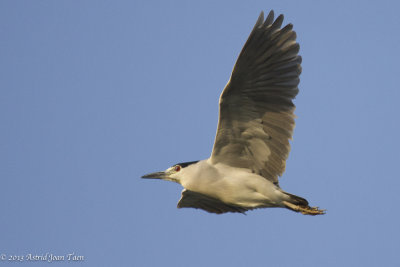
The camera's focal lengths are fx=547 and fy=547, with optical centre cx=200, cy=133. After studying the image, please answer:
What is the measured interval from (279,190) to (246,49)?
→ 8.22 feet

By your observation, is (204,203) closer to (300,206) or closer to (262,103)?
(300,206)

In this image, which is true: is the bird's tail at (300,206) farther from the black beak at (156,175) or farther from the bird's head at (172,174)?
the black beak at (156,175)

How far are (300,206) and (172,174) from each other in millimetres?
2544

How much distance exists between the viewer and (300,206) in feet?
30.8

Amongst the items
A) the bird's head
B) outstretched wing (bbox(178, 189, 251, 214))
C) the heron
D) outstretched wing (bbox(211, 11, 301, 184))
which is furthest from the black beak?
outstretched wing (bbox(211, 11, 301, 184))

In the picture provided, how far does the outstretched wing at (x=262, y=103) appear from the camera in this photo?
8961mm

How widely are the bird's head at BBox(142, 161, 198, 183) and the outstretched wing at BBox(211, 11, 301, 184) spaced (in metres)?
0.75

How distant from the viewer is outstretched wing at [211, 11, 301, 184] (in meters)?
8.96

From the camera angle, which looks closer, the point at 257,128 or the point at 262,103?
the point at 262,103

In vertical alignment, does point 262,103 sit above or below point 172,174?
above

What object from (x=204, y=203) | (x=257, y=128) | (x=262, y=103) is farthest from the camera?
(x=204, y=203)

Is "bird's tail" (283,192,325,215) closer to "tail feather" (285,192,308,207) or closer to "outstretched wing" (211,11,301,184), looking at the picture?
"tail feather" (285,192,308,207)

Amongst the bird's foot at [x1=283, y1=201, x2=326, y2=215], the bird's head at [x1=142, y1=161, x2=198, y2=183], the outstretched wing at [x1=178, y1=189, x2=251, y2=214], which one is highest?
the bird's head at [x1=142, y1=161, x2=198, y2=183]

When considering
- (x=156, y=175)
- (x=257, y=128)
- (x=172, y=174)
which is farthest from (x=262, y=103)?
(x=156, y=175)
